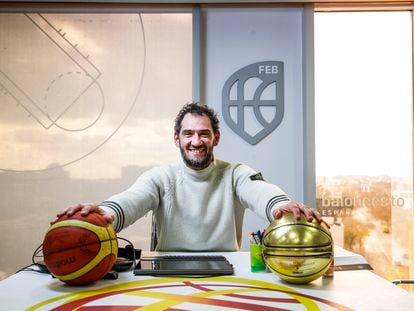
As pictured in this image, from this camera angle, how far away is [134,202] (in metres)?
2.03

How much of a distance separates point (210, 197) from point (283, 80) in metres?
1.50

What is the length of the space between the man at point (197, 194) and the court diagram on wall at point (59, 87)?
3.93 ft

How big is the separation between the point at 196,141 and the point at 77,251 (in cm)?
108

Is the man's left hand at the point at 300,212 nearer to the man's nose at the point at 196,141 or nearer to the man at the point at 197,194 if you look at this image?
the man at the point at 197,194

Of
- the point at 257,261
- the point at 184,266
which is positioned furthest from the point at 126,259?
the point at 257,261

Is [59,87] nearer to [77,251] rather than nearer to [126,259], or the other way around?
[126,259]

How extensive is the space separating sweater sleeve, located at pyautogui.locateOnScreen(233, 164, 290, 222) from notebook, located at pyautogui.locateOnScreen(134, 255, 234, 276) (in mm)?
310

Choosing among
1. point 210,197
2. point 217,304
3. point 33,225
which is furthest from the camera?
point 33,225

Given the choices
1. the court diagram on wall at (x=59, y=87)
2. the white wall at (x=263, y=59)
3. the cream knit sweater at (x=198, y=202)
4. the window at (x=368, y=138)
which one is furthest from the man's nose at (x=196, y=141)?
the window at (x=368, y=138)

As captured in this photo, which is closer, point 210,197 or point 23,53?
point 210,197

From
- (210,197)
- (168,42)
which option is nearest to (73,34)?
(168,42)

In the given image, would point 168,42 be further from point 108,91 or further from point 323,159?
point 323,159

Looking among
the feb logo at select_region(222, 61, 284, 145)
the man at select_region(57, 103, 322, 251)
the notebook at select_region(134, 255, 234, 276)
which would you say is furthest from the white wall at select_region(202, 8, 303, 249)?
the notebook at select_region(134, 255, 234, 276)

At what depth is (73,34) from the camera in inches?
135
